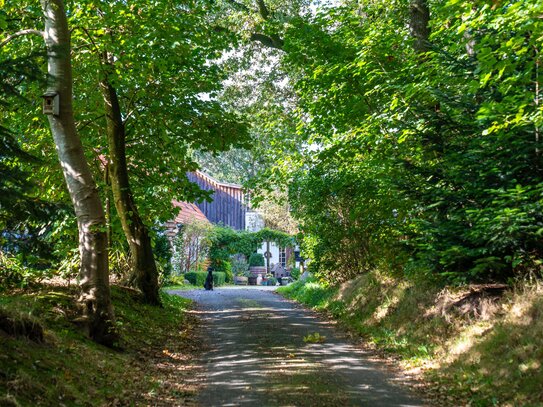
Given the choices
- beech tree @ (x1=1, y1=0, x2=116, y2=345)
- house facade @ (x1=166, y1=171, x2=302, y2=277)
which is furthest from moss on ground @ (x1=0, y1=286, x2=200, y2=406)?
house facade @ (x1=166, y1=171, x2=302, y2=277)

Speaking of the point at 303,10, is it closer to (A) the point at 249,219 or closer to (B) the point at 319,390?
(B) the point at 319,390

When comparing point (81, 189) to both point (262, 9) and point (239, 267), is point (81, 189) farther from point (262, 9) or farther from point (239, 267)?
point (239, 267)

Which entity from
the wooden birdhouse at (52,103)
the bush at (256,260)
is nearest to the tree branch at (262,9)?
the wooden birdhouse at (52,103)

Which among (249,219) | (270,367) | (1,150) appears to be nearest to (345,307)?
(270,367)

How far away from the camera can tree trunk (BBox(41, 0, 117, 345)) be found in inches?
366

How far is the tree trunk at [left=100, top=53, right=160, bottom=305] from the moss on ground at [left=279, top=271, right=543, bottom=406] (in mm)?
5733

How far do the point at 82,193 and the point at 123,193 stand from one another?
5.16m

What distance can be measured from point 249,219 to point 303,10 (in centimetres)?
4549

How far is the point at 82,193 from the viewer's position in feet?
31.1

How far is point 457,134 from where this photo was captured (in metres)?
10.5

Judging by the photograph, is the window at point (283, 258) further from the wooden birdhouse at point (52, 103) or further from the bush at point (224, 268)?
the wooden birdhouse at point (52, 103)

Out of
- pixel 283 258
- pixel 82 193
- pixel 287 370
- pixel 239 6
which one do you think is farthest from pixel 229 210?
pixel 287 370

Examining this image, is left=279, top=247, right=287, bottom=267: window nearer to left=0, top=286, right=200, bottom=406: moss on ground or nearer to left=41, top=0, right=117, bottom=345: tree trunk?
left=0, top=286, right=200, bottom=406: moss on ground

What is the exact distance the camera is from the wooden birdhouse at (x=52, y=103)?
9.11 meters
